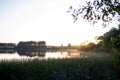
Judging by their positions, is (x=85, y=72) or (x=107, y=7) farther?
(x=85, y=72)

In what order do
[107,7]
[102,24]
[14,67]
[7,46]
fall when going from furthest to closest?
[7,46] → [14,67] → [102,24] → [107,7]

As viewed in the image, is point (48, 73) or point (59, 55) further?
point (59, 55)

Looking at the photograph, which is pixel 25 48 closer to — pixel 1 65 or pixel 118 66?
pixel 1 65

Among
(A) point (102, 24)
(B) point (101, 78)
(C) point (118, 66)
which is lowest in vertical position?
(B) point (101, 78)

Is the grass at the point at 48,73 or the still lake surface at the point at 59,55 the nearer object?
the grass at the point at 48,73

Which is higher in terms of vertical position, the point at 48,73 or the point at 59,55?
the point at 59,55

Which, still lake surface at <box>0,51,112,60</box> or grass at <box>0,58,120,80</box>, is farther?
still lake surface at <box>0,51,112,60</box>

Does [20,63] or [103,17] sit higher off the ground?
[103,17]


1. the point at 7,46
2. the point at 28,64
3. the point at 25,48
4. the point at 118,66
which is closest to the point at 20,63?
the point at 28,64

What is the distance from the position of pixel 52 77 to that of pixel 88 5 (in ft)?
20.2

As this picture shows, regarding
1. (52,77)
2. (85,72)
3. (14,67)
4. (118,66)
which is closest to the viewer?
(118,66)

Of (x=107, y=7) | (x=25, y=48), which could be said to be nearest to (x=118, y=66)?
(x=107, y=7)

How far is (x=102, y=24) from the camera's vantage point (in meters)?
5.86

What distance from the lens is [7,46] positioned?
104 m
